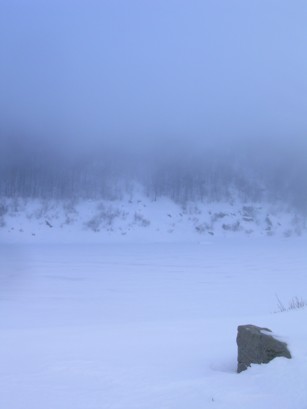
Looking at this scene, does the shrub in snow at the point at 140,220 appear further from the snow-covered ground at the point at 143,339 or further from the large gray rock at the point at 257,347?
the large gray rock at the point at 257,347

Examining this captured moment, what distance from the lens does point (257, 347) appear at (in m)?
5.34

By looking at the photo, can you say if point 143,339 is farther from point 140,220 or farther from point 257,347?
point 140,220

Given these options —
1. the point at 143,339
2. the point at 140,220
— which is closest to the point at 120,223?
the point at 140,220

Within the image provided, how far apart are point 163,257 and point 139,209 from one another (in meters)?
34.5

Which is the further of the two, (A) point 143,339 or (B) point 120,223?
(B) point 120,223

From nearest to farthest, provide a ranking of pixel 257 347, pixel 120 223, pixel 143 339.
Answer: pixel 257 347
pixel 143 339
pixel 120 223

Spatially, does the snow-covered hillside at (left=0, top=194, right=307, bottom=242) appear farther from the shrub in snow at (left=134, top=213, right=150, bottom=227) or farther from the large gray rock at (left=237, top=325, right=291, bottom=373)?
the large gray rock at (left=237, top=325, right=291, bottom=373)

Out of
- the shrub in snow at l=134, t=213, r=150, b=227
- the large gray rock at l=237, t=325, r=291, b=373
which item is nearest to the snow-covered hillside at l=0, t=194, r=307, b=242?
the shrub in snow at l=134, t=213, r=150, b=227

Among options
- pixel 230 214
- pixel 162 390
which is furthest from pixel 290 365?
pixel 230 214

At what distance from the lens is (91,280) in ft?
68.0

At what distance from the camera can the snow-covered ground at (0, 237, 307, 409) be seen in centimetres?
463

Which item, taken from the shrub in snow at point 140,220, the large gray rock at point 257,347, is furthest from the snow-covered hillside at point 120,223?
the large gray rock at point 257,347

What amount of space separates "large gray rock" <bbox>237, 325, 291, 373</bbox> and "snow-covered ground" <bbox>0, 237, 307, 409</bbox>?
14cm

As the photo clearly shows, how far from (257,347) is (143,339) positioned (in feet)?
12.7
